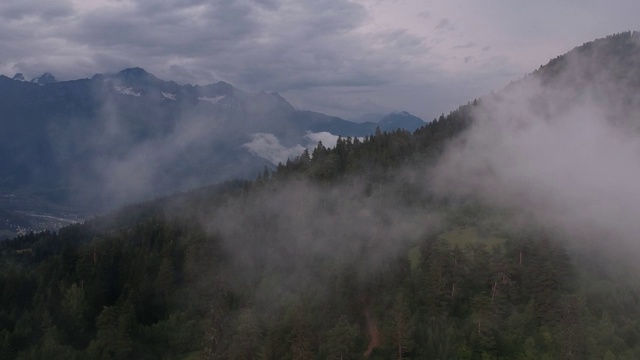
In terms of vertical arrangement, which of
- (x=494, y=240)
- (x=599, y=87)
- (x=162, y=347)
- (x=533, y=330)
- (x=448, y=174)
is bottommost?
(x=162, y=347)

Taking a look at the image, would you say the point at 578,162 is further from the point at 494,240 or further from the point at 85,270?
the point at 85,270

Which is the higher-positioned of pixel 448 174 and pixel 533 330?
pixel 448 174

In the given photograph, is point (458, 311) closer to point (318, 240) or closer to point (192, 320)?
point (318, 240)

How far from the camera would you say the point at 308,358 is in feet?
238

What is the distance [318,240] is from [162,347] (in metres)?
36.5

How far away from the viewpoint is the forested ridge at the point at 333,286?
69.5 meters

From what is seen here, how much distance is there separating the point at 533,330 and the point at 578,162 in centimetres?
7338

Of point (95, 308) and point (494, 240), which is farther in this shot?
point (95, 308)

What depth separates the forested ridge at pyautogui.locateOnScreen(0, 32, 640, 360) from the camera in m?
69.5

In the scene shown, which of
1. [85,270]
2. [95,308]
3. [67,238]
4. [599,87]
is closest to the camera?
[95,308]

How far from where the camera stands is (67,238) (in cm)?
17738

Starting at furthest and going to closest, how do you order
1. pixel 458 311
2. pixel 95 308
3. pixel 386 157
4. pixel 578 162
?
pixel 386 157, pixel 578 162, pixel 95 308, pixel 458 311

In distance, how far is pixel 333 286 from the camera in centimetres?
8819

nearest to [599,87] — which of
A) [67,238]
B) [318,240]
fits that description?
[318,240]
